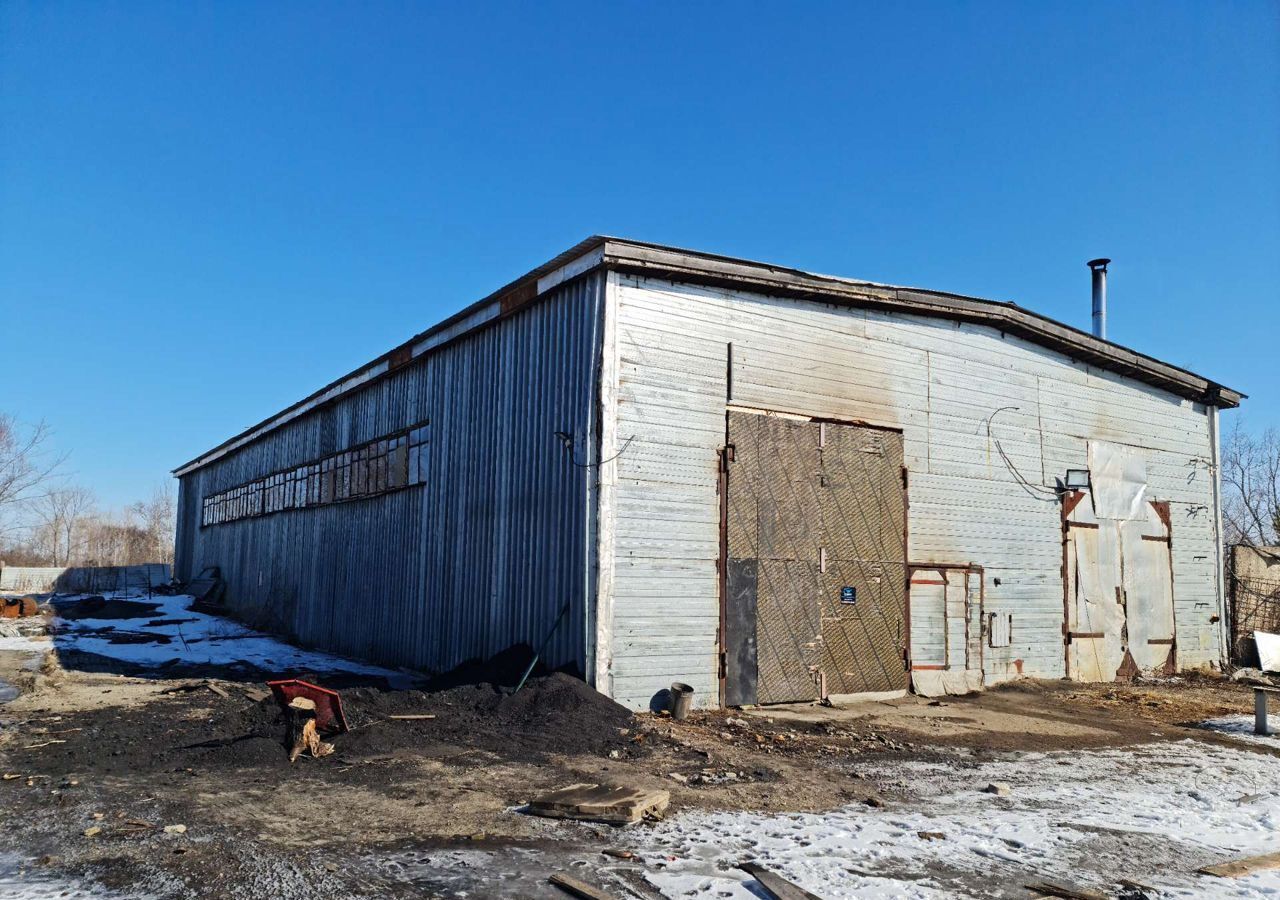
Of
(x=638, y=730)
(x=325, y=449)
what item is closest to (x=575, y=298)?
(x=638, y=730)

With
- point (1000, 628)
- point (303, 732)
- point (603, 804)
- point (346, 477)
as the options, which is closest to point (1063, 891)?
point (603, 804)

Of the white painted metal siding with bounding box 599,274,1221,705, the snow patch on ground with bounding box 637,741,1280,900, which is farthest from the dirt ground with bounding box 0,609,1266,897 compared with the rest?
the white painted metal siding with bounding box 599,274,1221,705

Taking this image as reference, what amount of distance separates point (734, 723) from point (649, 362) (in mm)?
4642

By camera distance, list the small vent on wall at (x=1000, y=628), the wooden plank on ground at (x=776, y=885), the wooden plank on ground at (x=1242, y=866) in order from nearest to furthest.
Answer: the wooden plank on ground at (x=776, y=885) < the wooden plank on ground at (x=1242, y=866) < the small vent on wall at (x=1000, y=628)

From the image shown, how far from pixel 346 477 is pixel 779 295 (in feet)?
37.2

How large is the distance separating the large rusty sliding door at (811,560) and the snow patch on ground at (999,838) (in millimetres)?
3623

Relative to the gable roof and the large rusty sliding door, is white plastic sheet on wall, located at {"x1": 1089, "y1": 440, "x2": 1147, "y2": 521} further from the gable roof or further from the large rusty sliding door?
the large rusty sliding door

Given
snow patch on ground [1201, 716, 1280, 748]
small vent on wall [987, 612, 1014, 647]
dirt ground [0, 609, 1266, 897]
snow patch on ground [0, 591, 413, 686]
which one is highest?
small vent on wall [987, 612, 1014, 647]

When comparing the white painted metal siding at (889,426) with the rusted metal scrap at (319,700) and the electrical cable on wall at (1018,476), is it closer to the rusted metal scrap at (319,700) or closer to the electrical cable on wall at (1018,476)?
the electrical cable on wall at (1018,476)

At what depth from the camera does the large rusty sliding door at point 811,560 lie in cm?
1271

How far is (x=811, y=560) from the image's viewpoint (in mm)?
13398

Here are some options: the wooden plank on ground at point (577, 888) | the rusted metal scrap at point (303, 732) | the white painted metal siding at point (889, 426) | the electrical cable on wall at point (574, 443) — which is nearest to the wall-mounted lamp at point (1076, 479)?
the white painted metal siding at point (889, 426)

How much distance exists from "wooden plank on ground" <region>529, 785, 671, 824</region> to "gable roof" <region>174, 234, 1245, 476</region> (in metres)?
6.77

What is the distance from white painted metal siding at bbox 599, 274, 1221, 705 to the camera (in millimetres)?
12023
